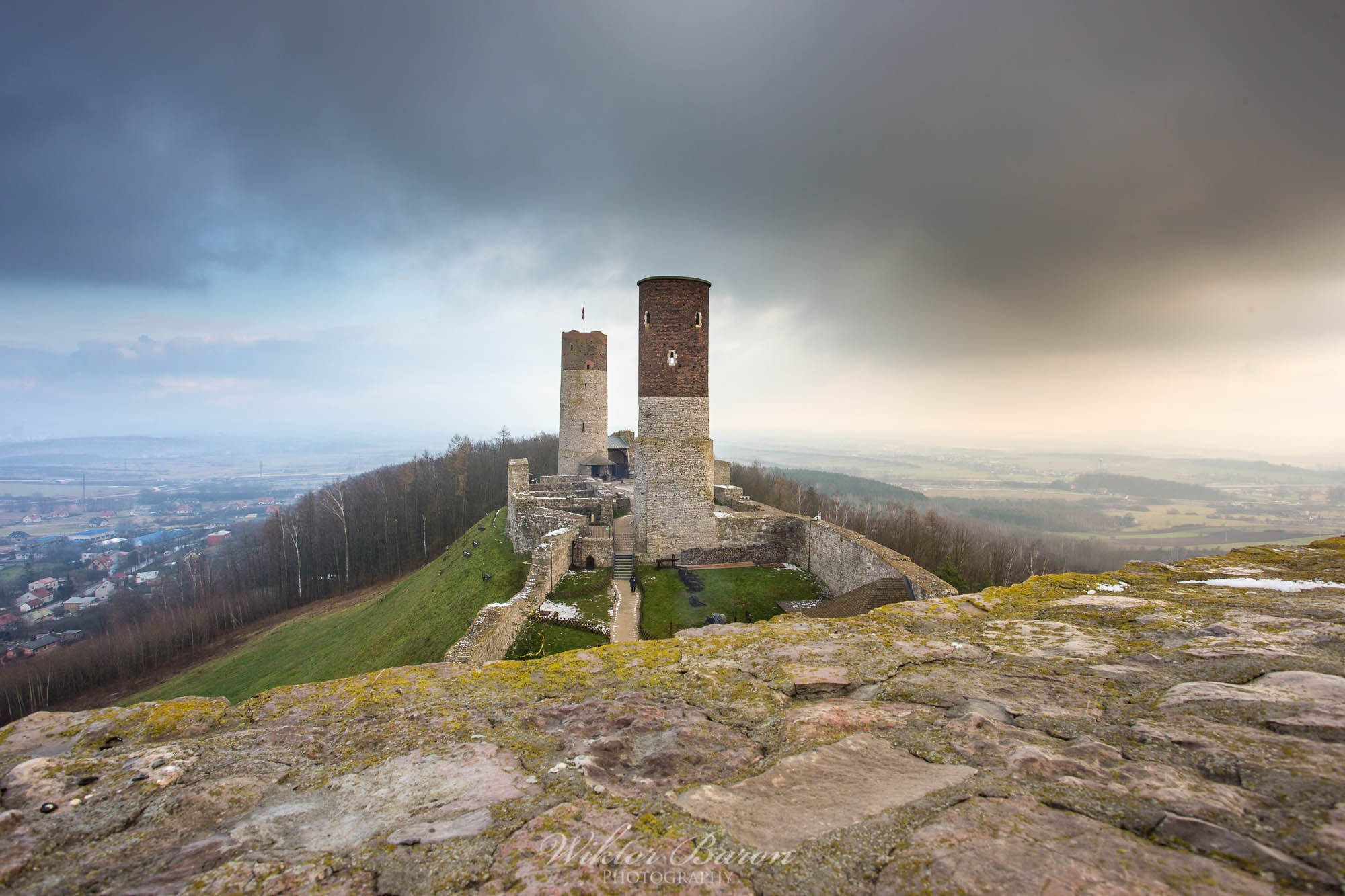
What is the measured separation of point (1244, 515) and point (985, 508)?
2700 cm

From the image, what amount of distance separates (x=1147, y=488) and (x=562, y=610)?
352 ft

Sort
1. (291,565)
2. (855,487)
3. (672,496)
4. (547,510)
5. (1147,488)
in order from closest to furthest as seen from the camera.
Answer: (672,496), (547,510), (291,565), (1147,488), (855,487)

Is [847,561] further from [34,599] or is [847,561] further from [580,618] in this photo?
[34,599]

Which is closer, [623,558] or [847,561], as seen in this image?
[847,561]

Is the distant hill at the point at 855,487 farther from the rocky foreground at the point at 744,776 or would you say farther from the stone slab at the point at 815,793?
the stone slab at the point at 815,793

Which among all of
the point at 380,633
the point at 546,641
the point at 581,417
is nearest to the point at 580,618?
the point at 546,641

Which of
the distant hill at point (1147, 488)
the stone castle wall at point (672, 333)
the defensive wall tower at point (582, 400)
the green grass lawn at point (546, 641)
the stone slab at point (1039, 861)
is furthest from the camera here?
the distant hill at point (1147, 488)

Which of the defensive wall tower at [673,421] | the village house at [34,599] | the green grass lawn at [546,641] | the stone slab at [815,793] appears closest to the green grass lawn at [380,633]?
the green grass lawn at [546,641]

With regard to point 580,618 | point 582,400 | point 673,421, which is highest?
point 582,400

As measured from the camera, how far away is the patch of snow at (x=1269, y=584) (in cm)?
433

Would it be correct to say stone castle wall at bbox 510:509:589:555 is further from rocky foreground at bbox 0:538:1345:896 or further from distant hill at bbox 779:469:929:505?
distant hill at bbox 779:469:929:505

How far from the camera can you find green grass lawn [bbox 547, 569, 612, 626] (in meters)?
16.4

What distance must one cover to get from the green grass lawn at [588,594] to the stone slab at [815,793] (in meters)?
14.2

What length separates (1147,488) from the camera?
8850 cm
